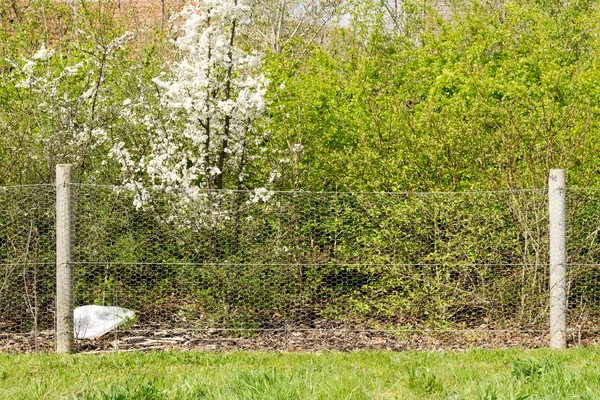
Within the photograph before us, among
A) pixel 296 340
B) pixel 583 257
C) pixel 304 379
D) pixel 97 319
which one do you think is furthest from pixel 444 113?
pixel 304 379

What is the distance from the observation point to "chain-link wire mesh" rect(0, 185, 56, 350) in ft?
22.5

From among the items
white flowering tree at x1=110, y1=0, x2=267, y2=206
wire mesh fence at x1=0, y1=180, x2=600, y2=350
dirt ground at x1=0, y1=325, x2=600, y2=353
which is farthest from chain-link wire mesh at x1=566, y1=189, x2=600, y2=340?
white flowering tree at x1=110, y1=0, x2=267, y2=206

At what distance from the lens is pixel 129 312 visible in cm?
691

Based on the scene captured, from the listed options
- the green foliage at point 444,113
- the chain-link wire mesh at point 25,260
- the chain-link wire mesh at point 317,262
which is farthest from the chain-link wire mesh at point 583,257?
the chain-link wire mesh at point 25,260

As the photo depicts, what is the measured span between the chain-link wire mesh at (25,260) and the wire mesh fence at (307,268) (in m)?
0.01

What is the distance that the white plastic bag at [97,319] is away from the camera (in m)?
6.66

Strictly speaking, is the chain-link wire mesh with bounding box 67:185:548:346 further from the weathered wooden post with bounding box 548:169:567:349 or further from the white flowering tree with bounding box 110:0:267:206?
the white flowering tree with bounding box 110:0:267:206

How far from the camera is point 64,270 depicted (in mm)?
6324

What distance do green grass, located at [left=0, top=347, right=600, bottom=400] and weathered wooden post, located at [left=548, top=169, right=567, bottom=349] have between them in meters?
0.77

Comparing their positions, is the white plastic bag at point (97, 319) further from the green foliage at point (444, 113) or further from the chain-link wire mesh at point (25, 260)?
the green foliage at point (444, 113)

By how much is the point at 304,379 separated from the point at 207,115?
4.30 m

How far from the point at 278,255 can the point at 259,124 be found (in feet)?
6.56

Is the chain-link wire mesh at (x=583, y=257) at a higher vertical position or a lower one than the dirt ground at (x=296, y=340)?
higher

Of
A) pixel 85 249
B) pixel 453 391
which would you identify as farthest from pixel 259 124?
pixel 453 391
